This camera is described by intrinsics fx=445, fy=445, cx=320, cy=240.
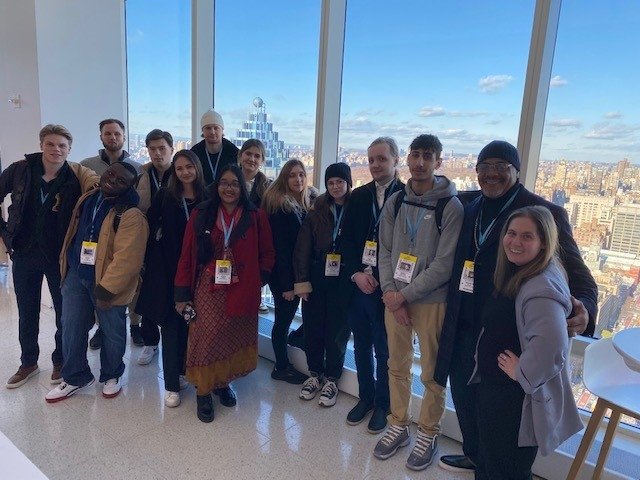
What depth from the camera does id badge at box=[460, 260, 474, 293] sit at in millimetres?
2002

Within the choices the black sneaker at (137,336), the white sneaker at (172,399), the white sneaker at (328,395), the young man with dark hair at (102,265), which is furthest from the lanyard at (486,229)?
the black sneaker at (137,336)

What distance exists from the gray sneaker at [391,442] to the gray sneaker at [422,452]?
0.30 ft

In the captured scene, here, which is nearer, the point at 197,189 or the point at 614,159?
the point at 614,159

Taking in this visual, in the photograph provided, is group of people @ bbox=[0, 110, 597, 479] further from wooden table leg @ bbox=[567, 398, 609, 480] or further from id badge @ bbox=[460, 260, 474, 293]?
wooden table leg @ bbox=[567, 398, 609, 480]

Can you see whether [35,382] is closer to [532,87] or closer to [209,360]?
[209,360]

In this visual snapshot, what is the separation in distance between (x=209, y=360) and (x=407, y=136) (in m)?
1.95

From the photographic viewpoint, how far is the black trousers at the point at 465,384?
6.81 feet

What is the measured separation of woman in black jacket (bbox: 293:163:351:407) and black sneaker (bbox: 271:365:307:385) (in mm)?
154

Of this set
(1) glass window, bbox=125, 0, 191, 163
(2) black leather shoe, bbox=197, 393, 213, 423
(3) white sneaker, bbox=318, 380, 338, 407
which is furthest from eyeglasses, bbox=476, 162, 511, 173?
(1) glass window, bbox=125, 0, 191, 163

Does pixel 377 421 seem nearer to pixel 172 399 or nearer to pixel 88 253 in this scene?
pixel 172 399

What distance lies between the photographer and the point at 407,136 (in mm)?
3041

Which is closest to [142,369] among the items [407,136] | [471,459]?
[471,459]

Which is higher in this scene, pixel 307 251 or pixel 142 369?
pixel 307 251

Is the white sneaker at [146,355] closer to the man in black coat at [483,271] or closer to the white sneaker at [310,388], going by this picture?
the white sneaker at [310,388]
